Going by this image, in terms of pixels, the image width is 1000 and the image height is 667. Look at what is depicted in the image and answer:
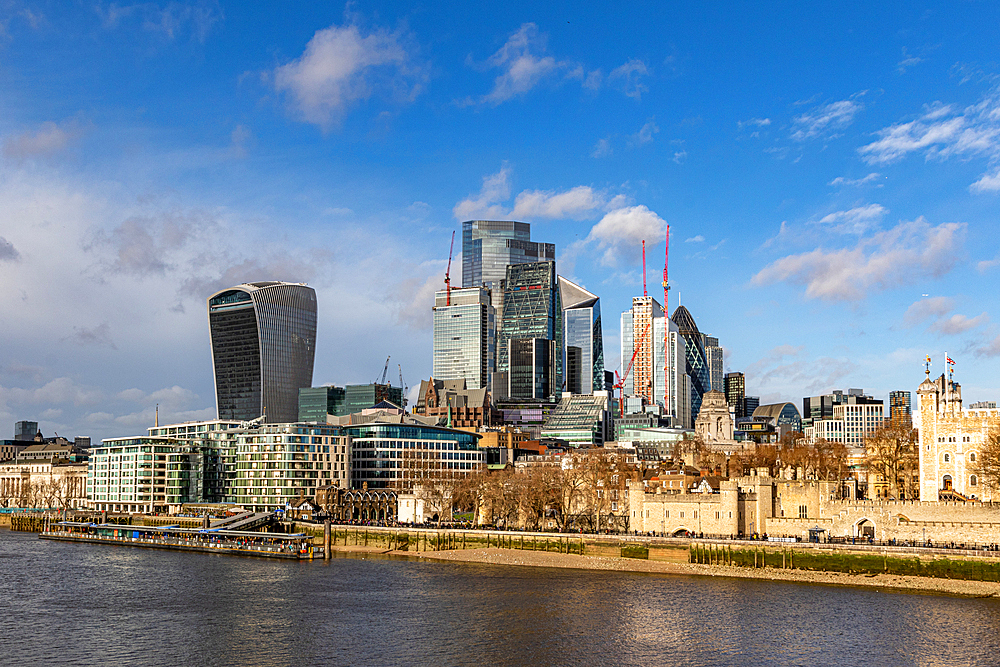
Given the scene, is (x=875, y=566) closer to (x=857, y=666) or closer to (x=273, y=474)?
(x=857, y=666)

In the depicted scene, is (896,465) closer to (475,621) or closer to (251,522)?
(475,621)

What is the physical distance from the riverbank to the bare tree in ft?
152

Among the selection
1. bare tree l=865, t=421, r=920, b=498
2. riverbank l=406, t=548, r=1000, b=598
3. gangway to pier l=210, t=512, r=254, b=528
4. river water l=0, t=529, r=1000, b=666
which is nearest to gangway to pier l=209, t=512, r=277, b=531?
gangway to pier l=210, t=512, r=254, b=528

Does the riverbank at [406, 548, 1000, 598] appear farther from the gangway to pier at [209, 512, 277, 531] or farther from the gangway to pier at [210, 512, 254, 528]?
the gangway to pier at [210, 512, 254, 528]

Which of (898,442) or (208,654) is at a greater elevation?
(898,442)

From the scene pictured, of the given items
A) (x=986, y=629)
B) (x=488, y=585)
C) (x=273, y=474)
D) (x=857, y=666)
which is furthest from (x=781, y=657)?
(x=273, y=474)

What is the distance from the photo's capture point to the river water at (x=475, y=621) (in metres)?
68.9

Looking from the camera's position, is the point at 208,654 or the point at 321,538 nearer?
the point at 208,654

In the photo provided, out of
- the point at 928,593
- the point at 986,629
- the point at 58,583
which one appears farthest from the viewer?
the point at 58,583

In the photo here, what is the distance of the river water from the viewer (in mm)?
68875

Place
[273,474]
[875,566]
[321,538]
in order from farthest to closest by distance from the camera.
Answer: [273,474], [321,538], [875,566]

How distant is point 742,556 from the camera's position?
352 ft

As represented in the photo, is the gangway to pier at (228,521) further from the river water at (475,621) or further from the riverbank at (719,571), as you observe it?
the river water at (475,621)

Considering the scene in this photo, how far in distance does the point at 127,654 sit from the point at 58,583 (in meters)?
41.7
